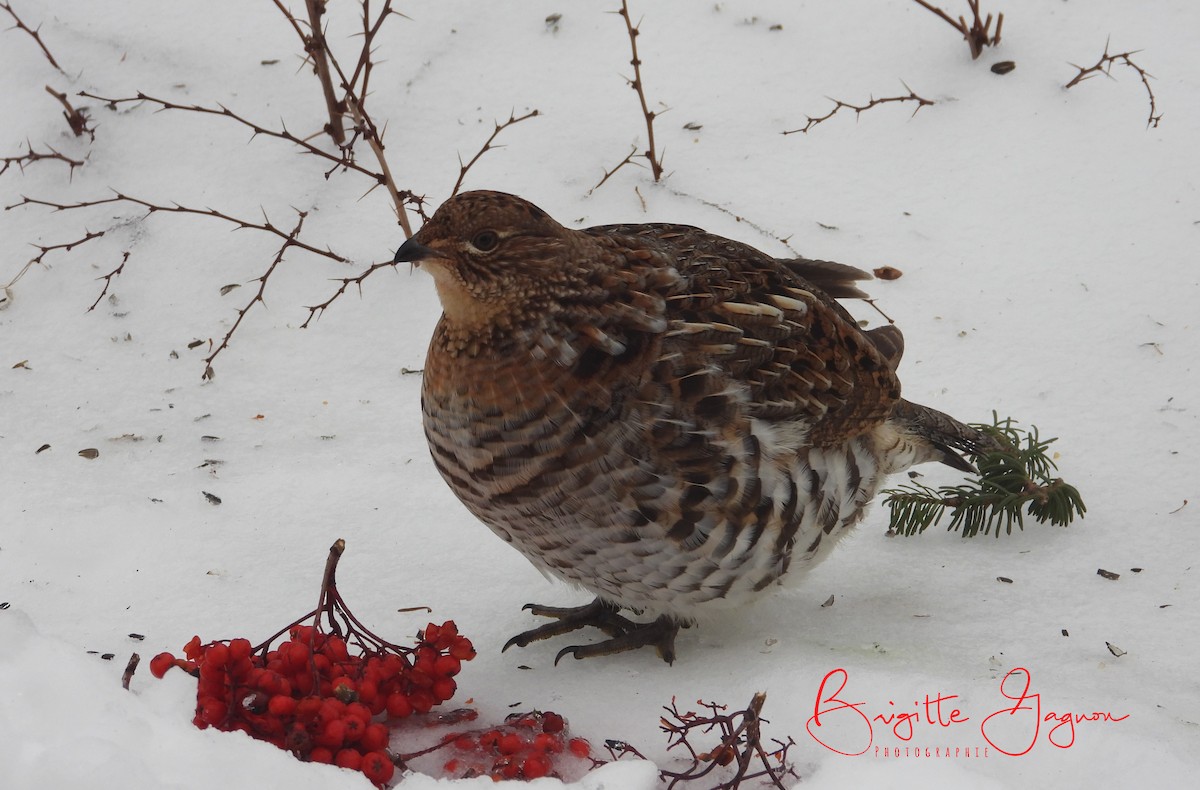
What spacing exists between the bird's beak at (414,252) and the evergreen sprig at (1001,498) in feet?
5.37

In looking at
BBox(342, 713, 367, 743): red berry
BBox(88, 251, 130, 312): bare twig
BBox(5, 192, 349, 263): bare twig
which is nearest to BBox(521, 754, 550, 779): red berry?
BBox(342, 713, 367, 743): red berry

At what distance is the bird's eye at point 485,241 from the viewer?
300 cm

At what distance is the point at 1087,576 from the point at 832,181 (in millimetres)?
2203

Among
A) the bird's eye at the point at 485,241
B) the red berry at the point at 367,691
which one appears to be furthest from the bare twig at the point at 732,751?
the bird's eye at the point at 485,241

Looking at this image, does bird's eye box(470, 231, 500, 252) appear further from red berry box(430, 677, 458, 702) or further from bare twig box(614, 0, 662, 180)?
bare twig box(614, 0, 662, 180)

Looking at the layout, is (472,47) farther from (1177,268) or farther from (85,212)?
(1177,268)

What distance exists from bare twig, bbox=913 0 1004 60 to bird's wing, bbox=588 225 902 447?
7.85 ft

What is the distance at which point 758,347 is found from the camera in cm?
310

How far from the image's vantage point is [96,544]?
3713 millimetres

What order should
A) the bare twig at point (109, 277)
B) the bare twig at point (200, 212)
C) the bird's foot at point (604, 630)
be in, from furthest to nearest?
the bare twig at point (109, 277) → the bare twig at point (200, 212) → the bird's foot at point (604, 630)

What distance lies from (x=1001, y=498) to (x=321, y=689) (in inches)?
82.5

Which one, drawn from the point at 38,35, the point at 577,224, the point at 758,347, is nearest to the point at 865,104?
the point at 577,224

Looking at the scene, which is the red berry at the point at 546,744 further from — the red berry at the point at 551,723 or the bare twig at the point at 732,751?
the bare twig at the point at 732,751
